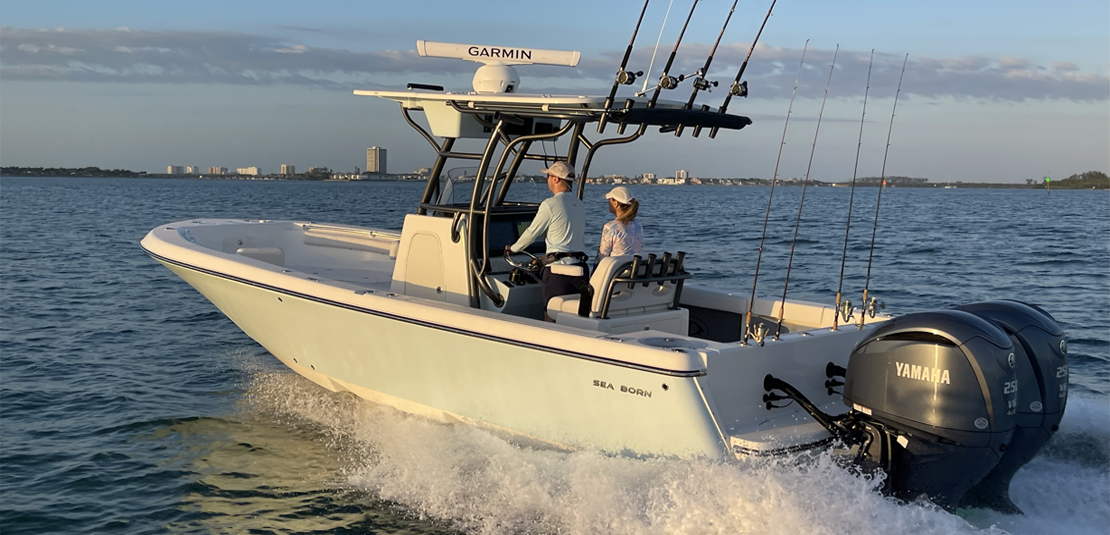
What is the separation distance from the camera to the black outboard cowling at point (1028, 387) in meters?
4.42

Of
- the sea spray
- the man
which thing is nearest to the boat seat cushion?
the man

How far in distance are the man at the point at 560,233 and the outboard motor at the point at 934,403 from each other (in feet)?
6.54

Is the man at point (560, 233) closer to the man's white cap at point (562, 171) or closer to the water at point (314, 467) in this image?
the man's white cap at point (562, 171)

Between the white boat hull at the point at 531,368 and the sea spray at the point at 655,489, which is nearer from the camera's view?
the sea spray at the point at 655,489

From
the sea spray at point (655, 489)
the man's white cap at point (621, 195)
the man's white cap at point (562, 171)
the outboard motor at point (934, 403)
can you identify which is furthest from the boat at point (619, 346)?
the man's white cap at point (621, 195)

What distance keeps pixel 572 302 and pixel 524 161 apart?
1416 mm

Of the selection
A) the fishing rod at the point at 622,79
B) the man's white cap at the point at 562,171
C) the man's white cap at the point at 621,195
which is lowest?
the man's white cap at the point at 621,195

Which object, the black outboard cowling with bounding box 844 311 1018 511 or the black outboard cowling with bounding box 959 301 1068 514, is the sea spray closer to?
the black outboard cowling with bounding box 844 311 1018 511

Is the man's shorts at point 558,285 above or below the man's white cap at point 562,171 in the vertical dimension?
below

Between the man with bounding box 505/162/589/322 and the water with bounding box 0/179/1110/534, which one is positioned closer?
the water with bounding box 0/179/1110/534

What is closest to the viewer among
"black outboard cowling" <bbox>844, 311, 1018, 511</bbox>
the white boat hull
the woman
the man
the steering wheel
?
"black outboard cowling" <bbox>844, 311, 1018, 511</bbox>

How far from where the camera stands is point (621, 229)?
5.73 meters

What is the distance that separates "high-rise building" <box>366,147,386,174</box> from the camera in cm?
807

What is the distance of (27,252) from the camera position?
19.6m
